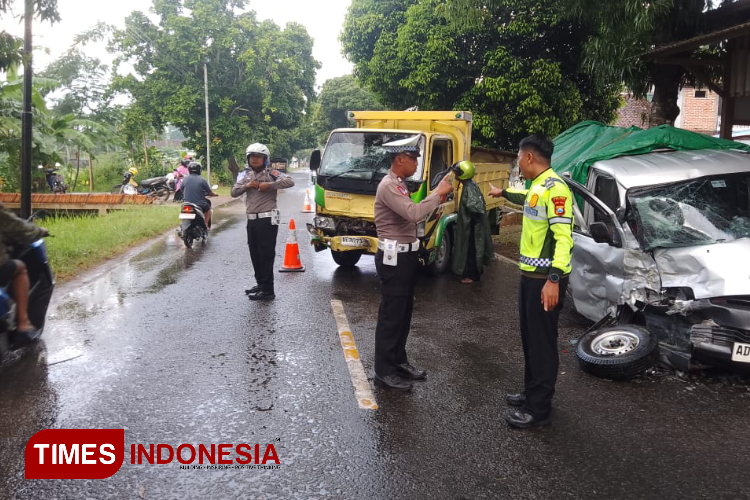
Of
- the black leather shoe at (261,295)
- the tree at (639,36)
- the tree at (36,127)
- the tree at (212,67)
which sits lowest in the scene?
the black leather shoe at (261,295)

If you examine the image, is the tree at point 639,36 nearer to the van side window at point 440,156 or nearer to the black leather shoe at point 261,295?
the van side window at point 440,156

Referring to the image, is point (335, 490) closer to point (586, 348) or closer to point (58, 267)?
point (586, 348)

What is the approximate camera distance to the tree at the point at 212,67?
33.3 meters

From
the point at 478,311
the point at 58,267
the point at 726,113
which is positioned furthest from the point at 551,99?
the point at 58,267

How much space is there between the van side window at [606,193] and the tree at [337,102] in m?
46.9

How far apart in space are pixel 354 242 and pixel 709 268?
483cm

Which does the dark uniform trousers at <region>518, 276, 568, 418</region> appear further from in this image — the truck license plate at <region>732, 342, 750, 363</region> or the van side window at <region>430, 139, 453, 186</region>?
the van side window at <region>430, 139, 453, 186</region>

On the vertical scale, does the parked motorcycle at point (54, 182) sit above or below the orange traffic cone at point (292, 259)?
above

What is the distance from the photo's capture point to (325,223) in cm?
891

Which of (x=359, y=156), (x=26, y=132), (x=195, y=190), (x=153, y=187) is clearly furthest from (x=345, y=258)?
(x=153, y=187)

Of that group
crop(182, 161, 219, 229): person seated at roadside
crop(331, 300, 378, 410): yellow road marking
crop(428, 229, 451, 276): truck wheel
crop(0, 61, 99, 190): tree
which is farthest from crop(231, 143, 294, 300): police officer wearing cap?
crop(0, 61, 99, 190): tree

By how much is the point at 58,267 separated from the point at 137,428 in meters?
6.11

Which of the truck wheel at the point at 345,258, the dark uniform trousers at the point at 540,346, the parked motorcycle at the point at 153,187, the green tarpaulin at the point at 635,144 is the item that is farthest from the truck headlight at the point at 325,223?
the parked motorcycle at the point at 153,187

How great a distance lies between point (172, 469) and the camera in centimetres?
340
